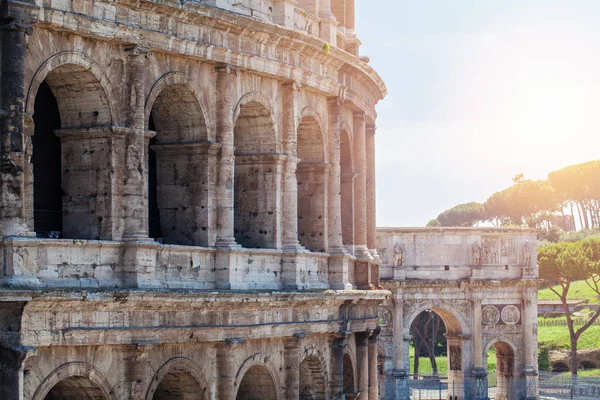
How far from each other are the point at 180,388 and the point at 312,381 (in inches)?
209

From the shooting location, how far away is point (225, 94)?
28.6m

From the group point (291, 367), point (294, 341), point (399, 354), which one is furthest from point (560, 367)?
point (294, 341)

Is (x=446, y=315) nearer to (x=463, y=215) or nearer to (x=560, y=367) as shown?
(x=560, y=367)

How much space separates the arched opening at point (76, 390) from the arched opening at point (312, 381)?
7837 mm

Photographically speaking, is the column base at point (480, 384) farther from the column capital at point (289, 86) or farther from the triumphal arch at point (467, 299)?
the column capital at point (289, 86)

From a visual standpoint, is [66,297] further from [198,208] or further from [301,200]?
[301,200]

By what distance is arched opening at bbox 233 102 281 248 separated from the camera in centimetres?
3038

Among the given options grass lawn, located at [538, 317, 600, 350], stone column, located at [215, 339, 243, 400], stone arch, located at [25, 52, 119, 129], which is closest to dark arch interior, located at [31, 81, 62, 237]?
stone arch, located at [25, 52, 119, 129]

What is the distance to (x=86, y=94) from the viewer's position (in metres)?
25.7

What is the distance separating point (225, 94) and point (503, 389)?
112 ft

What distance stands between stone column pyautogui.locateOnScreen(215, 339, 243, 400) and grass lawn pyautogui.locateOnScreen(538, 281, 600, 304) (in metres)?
53.7

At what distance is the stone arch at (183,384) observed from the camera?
2734 cm

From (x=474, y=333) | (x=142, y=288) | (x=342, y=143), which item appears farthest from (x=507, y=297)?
(x=142, y=288)

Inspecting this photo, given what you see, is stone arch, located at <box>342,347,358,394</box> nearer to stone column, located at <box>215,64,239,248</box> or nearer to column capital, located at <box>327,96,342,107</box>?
column capital, located at <box>327,96,342,107</box>
